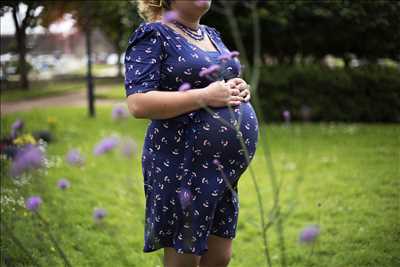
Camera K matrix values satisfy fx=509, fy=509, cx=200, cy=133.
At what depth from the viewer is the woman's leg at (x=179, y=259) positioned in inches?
83.5

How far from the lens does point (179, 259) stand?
2.13 meters

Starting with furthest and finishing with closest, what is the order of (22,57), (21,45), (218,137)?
(22,57), (21,45), (218,137)

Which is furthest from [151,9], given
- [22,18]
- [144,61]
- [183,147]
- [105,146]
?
[22,18]

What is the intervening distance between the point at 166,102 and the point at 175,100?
3cm

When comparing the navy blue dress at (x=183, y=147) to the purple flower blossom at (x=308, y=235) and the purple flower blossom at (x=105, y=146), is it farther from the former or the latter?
the purple flower blossom at (x=308, y=235)

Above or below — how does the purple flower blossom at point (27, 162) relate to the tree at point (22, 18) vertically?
above

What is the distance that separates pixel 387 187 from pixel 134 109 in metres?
4.08

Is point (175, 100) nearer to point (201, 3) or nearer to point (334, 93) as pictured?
point (201, 3)

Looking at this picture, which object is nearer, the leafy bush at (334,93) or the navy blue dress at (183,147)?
the navy blue dress at (183,147)

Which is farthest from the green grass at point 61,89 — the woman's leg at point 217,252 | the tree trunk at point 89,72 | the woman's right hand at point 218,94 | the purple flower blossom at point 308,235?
the purple flower blossom at point 308,235

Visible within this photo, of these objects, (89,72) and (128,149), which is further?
(89,72)

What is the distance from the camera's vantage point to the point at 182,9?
2.01 meters

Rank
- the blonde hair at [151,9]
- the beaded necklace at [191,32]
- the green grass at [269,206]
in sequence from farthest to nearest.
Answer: the green grass at [269,206] → the blonde hair at [151,9] → the beaded necklace at [191,32]

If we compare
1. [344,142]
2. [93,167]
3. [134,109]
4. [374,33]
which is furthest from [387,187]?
[374,33]
